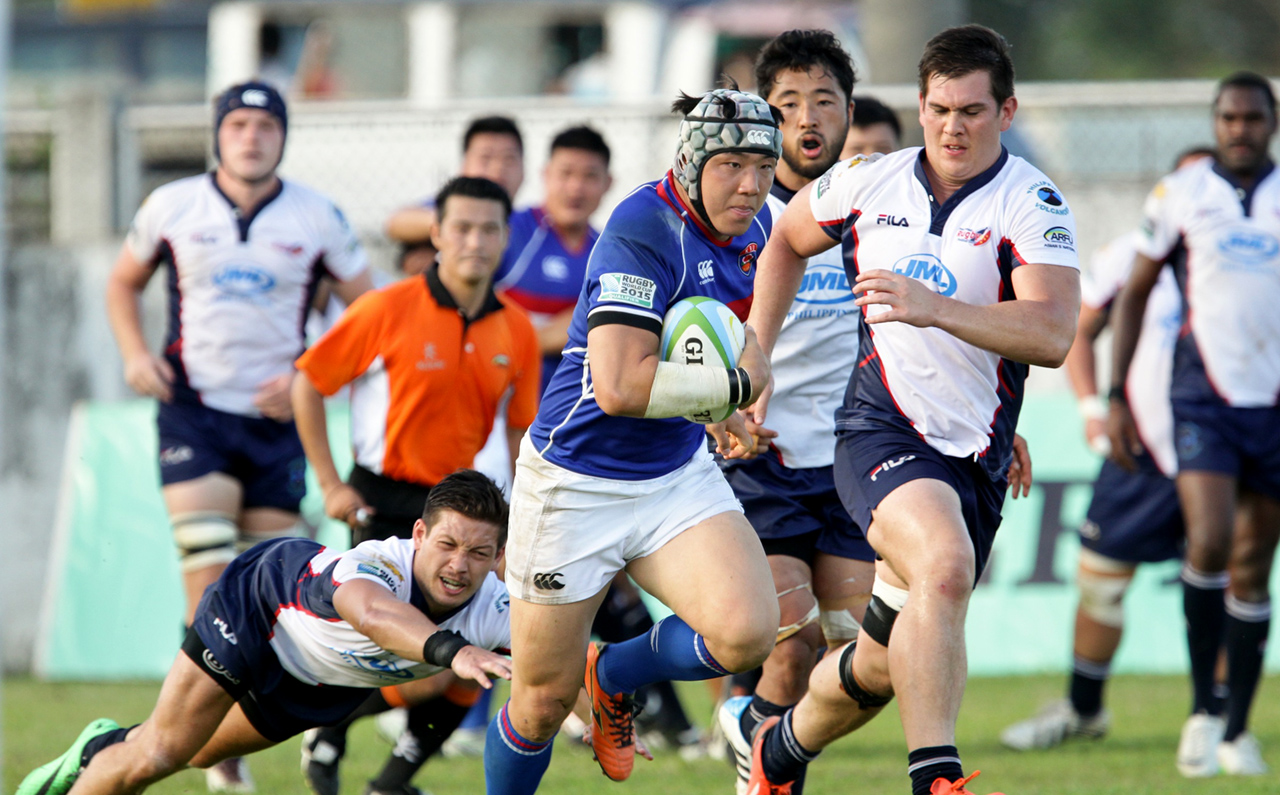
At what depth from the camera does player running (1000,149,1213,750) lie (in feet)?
24.3

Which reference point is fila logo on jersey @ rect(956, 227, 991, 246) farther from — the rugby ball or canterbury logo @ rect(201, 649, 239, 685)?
canterbury logo @ rect(201, 649, 239, 685)

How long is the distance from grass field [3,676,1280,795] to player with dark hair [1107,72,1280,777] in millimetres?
729

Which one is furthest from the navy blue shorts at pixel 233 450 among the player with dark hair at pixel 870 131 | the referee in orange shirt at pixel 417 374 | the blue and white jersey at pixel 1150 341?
the blue and white jersey at pixel 1150 341

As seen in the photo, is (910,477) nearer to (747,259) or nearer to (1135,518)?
(747,259)

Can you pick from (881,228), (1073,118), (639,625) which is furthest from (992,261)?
(1073,118)

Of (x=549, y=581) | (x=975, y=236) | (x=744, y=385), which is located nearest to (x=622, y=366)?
(x=744, y=385)

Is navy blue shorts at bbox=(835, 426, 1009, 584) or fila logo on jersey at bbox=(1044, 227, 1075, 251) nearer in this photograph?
fila logo on jersey at bbox=(1044, 227, 1075, 251)

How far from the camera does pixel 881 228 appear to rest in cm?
469

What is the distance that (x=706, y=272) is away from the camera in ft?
14.7

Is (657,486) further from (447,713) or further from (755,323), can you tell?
(447,713)

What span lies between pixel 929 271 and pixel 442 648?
186 centimetres

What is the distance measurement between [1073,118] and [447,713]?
26.2ft

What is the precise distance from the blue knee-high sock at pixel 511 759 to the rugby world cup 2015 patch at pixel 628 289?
1404 mm

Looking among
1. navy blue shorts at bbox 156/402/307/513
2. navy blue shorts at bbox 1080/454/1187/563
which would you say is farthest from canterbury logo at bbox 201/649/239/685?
navy blue shorts at bbox 1080/454/1187/563
